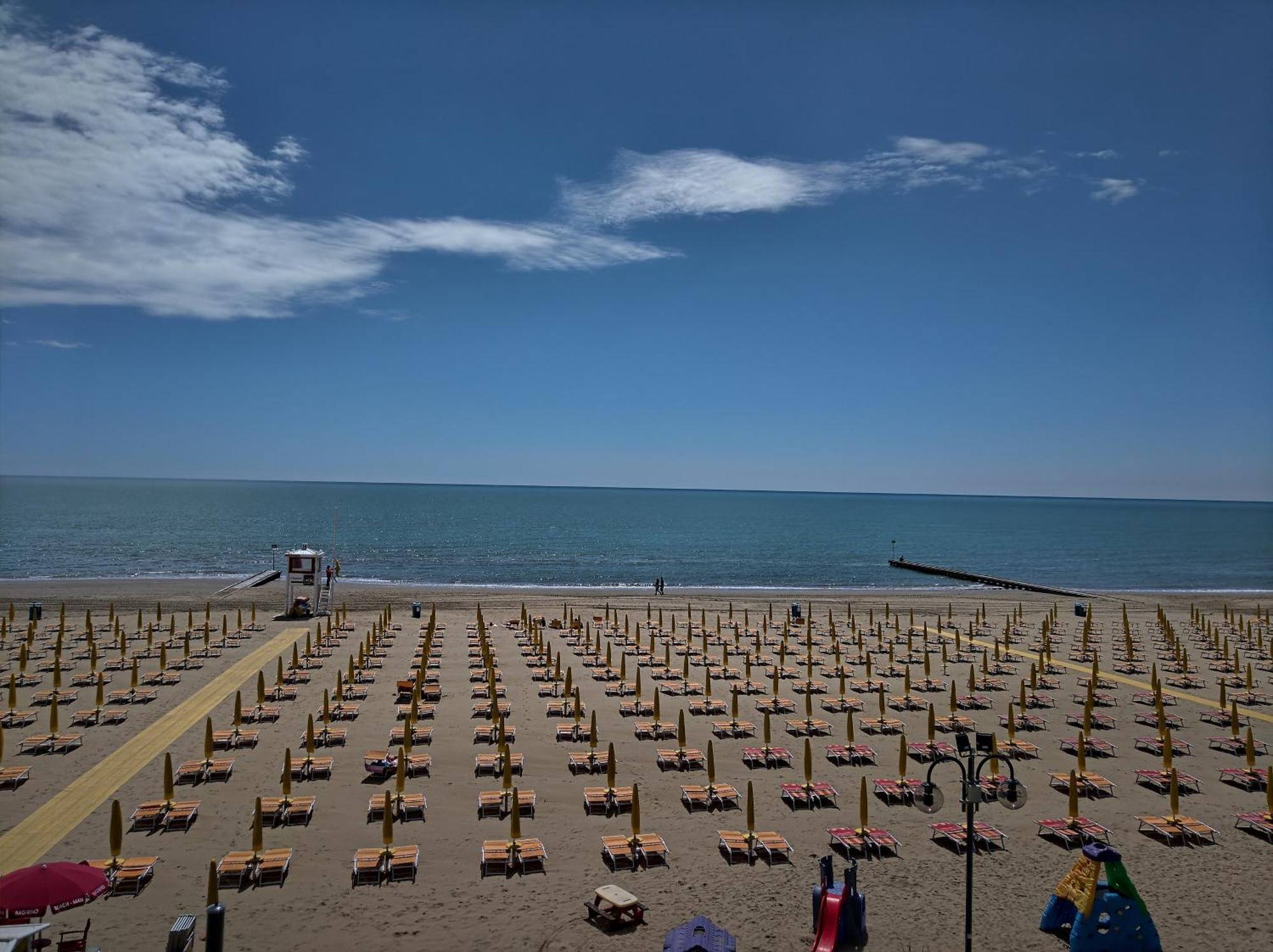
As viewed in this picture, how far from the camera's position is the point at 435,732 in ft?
69.3

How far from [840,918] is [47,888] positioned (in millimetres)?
10578

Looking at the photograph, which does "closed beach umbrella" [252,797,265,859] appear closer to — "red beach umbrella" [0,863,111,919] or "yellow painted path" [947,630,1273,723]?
"red beach umbrella" [0,863,111,919]

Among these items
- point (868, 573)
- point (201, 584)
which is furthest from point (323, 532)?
point (868, 573)

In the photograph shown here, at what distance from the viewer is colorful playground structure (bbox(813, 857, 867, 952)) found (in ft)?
37.1

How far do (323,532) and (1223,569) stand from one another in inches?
5004

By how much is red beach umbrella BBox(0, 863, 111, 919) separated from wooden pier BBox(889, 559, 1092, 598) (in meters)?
65.2

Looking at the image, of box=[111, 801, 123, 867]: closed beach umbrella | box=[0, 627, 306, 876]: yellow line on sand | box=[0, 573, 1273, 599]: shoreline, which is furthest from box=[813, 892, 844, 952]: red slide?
box=[0, 573, 1273, 599]: shoreline

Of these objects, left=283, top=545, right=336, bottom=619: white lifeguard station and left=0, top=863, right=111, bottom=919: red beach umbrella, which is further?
left=283, top=545, right=336, bottom=619: white lifeguard station

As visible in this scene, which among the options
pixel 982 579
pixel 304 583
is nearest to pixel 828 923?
pixel 304 583

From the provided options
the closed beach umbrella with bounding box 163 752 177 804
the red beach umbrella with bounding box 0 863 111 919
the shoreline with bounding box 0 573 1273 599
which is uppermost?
the red beach umbrella with bounding box 0 863 111 919

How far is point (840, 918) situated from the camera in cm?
1143

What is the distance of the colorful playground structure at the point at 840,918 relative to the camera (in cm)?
1130

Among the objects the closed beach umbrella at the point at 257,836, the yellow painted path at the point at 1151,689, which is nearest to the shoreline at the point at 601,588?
the yellow painted path at the point at 1151,689

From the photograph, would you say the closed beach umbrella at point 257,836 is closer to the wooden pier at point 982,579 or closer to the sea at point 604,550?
the sea at point 604,550
